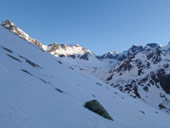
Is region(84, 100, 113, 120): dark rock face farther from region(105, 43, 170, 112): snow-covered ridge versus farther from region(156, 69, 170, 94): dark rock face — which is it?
region(156, 69, 170, 94): dark rock face

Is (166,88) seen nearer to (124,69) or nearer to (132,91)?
(132,91)

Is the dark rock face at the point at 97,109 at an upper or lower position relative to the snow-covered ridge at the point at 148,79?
lower

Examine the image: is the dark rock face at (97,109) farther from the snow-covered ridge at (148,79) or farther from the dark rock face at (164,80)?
the dark rock face at (164,80)

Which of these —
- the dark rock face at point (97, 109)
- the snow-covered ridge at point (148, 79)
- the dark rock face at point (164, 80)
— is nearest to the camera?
the dark rock face at point (97, 109)

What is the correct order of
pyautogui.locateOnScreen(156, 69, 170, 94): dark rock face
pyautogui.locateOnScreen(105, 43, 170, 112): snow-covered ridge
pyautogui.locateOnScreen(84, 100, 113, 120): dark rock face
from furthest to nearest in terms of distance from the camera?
pyautogui.locateOnScreen(156, 69, 170, 94): dark rock face, pyautogui.locateOnScreen(105, 43, 170, 112): snow-covered ridge, pyautogui.locateOnScreen(84, 100, 113, 120): dark rock face

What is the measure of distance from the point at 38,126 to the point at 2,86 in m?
3.54

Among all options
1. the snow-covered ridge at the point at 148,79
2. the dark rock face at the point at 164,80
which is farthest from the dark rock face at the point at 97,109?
the dark rock face at the point at 164,80

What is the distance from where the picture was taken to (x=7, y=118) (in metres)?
A: 4.89

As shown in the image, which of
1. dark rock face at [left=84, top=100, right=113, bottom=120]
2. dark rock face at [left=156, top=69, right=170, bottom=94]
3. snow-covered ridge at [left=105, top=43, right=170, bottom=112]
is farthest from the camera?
dark rock face at [left=156, top=69, right=170, bottom=94]

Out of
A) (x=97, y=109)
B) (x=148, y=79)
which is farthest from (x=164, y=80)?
(x=97, y=109)

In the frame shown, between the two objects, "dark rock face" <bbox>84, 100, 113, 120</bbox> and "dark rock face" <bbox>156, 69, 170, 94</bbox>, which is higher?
"dark rock face" <bbox>156, 69, 170, 94</bbox>

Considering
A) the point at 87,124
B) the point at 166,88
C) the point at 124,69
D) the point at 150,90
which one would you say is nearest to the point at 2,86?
the point at 87,124

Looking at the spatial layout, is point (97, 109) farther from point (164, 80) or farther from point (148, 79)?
point (164, 80)

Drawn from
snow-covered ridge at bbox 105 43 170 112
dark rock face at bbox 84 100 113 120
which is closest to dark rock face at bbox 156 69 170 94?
snow-covered ridge at bbox 105 43 170 112
